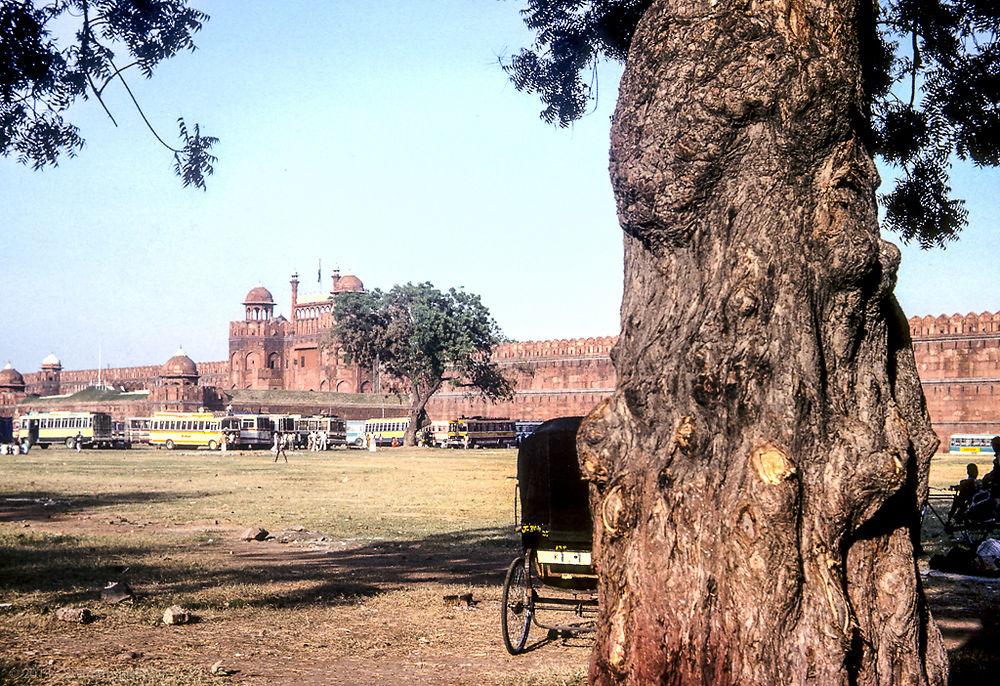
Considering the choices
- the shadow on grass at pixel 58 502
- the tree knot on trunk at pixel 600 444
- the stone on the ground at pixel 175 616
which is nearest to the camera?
the tree knot on trunk at pixel 600 444

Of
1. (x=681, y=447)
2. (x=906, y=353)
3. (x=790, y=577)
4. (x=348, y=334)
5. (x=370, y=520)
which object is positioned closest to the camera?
(x=790, y=577)

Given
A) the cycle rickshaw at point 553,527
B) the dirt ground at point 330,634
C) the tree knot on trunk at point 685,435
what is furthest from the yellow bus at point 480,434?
the tree knot on trunk at point 685,435

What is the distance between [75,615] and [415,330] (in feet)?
123

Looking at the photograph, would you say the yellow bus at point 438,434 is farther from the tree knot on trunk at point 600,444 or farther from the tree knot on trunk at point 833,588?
the tree knot on trunk at point 833,588

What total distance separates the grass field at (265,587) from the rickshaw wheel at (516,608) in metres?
0.12

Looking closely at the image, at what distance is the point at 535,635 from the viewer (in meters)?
6.40

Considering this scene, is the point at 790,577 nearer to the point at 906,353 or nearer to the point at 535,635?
the point at 906,353

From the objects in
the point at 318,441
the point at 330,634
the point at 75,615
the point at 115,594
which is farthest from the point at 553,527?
the point at 318,441

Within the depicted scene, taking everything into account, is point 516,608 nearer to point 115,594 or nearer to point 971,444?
point 115,594

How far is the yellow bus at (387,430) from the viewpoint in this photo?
47.2 metres

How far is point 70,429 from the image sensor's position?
4441 centimetres

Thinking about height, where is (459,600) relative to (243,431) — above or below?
below

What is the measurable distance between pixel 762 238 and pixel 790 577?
1182 mm

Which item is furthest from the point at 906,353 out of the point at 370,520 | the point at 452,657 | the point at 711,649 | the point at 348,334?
the point at 348,334
